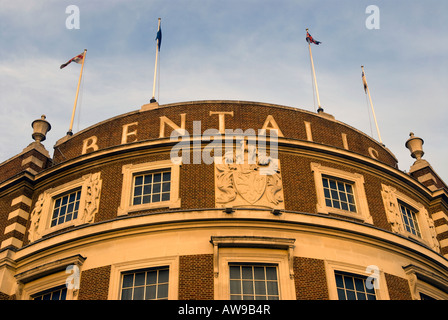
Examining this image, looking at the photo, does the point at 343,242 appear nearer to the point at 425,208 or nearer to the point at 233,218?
the point at 233,218

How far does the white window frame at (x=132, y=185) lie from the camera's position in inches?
931

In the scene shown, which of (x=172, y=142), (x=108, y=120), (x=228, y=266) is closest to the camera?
(x=228, y=266)

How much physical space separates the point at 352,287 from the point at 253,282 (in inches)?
153

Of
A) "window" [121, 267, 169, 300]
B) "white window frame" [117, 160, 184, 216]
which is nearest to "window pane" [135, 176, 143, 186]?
"white window frame" [117, 160, 184, 216]

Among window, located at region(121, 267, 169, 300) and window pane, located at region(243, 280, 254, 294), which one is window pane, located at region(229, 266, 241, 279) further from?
window, located at region(121, 267, 169, 300)

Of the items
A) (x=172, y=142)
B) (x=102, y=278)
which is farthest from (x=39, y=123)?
(x=102, y=278)

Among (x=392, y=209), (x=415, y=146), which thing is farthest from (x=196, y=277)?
(x=415, y=146)

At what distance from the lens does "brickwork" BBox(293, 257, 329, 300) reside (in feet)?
70.1

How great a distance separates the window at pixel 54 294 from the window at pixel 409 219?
14693 mm

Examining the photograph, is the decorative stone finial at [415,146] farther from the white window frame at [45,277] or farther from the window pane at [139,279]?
the white window frame at [45,277]

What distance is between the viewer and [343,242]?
23.3m

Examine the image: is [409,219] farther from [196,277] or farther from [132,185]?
[132,185]

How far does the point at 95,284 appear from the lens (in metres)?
22.0
